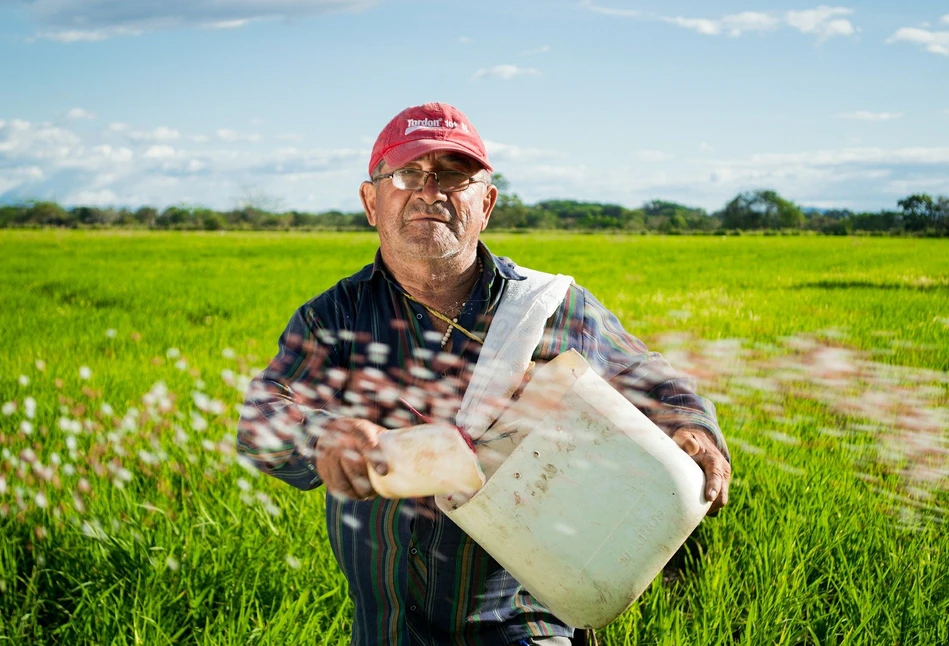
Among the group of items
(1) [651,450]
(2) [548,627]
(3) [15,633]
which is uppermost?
(1) [651,450]

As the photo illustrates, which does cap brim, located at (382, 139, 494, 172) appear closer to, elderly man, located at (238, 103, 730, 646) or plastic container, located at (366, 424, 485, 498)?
elderly man, located at (238, 103, 730, 646)

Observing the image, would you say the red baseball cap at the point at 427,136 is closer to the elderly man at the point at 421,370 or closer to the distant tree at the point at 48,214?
the elderly man at the point at 421,370

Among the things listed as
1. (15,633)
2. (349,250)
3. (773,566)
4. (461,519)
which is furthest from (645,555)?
(349,250)

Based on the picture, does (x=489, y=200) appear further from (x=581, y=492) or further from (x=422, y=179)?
(x=581, y=492)

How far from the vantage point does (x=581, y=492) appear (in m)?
1.25

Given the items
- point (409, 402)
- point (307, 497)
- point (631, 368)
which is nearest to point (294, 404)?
point (409, 402)

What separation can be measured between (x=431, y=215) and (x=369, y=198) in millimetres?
251

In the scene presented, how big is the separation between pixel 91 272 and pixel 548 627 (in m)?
12.8

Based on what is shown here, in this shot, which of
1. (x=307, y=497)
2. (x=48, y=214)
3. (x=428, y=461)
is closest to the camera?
(x=428, y=461)

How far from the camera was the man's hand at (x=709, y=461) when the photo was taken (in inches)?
54.2

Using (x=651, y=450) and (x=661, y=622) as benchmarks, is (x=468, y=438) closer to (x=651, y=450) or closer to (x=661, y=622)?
(x=651, y=450)

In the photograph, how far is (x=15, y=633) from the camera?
6.93 ft

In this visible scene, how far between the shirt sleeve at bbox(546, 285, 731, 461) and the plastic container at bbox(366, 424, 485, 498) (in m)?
0.50

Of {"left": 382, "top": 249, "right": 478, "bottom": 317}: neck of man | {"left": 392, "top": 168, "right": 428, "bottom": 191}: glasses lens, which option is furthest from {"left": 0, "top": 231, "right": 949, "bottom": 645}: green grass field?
{"left": 392, "top": 168, "right": 428, "bottom": 191}: glasses lens
